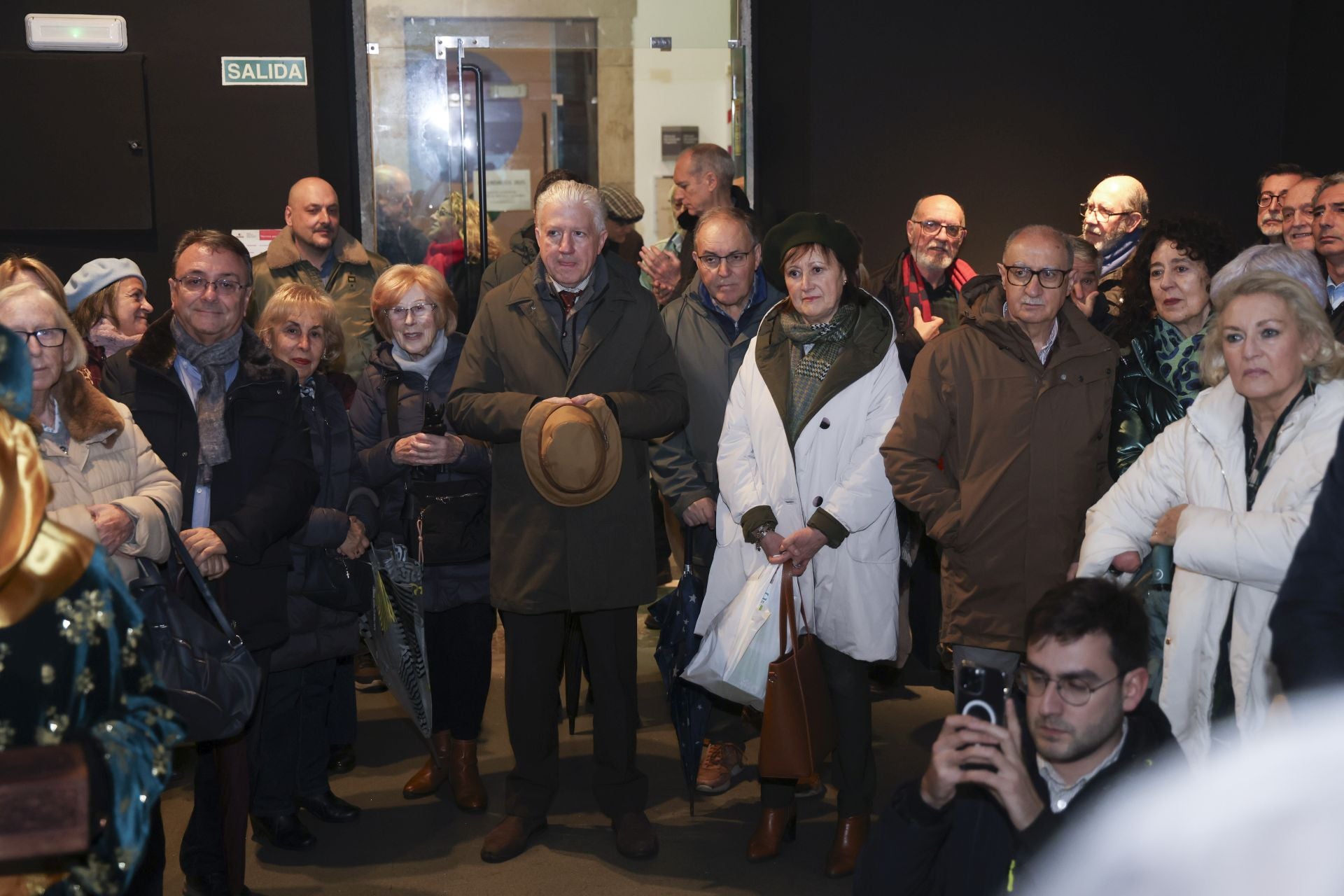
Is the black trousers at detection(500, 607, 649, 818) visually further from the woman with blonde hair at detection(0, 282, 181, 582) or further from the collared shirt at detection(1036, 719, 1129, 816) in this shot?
the collared shirt at detection(1036, 719, 1129, 816)

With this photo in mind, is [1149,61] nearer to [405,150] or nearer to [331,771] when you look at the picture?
[405,150]

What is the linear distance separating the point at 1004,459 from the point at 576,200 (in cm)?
143

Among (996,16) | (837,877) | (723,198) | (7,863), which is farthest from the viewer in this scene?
(996,16)

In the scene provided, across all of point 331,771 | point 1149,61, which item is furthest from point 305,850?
point 1149,61

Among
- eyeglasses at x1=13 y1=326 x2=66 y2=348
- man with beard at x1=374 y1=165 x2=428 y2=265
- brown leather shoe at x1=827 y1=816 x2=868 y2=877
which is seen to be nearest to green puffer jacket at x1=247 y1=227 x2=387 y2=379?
man with beard at x1=374 y1=165 x2=428 y2=265

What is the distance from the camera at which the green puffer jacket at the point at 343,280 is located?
18.1ft

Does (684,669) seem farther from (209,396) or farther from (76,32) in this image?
(76,32)

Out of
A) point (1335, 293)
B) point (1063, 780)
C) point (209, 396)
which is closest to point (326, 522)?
point (209, 396)

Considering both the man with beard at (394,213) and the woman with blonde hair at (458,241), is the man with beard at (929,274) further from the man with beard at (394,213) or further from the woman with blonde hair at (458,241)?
the man with beard at (394,213)

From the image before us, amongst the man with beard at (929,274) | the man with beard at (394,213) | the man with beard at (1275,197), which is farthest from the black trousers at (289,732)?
the man with beard at (1275,197)

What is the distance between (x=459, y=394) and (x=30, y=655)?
2.18m

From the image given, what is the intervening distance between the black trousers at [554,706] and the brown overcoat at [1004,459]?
3.13ft

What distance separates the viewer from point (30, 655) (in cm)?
175

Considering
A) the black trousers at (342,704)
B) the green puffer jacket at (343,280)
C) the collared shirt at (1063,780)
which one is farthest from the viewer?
the green puffer jacket at (343,280)
